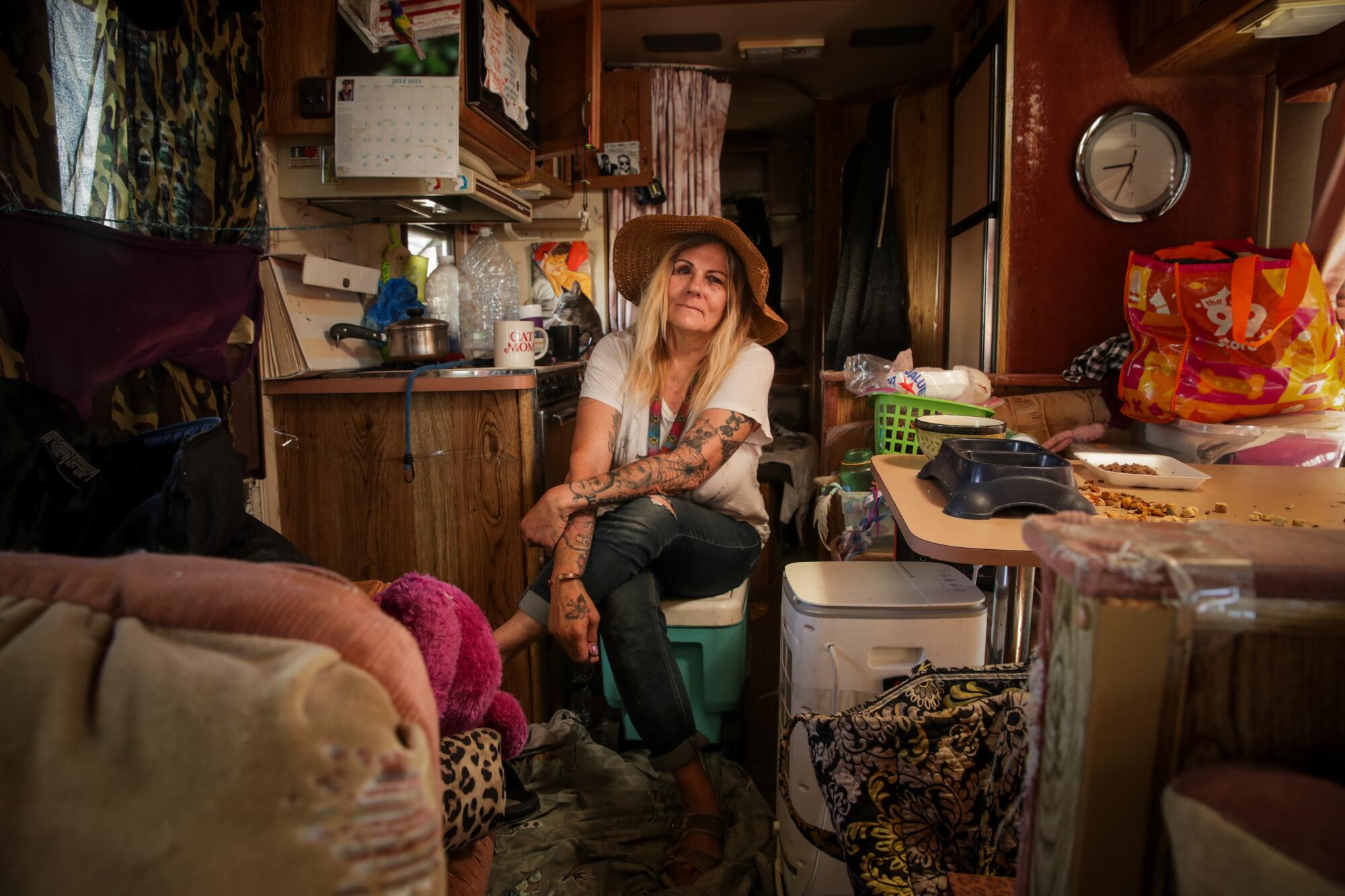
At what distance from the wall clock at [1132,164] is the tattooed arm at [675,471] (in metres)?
1.63

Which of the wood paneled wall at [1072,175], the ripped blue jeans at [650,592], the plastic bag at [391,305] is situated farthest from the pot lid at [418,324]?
the wood paneled wall at [1072,175]

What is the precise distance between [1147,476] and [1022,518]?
13.1 inches

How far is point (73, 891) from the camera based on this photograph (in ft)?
1.26

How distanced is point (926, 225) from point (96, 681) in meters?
3.97

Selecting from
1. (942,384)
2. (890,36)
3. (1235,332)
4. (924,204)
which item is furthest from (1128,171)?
(890,36)

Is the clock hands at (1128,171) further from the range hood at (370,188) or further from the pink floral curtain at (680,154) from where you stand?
the range hood at (370,188)

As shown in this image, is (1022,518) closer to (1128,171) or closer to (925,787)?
(925,787)

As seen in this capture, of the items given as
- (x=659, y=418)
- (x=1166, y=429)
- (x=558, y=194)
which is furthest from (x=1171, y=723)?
(x=558, y=194)

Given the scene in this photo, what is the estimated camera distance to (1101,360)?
240 centimetres

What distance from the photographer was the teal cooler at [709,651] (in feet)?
5.69

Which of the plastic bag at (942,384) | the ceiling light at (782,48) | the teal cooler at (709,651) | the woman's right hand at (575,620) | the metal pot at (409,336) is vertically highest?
the ceiling light at (782,48)

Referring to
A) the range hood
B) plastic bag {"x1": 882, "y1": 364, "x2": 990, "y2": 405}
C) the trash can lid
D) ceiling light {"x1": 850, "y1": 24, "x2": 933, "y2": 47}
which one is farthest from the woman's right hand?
ceiling light {"x1": 850, "y1": 24, "x2": 933, "y2": 47}

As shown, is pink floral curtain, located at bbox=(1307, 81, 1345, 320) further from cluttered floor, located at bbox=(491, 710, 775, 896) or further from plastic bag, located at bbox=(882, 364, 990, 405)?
cluttered floor, located at bbox=(491, 710, 775, 896)

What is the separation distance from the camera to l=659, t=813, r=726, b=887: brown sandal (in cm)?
146
